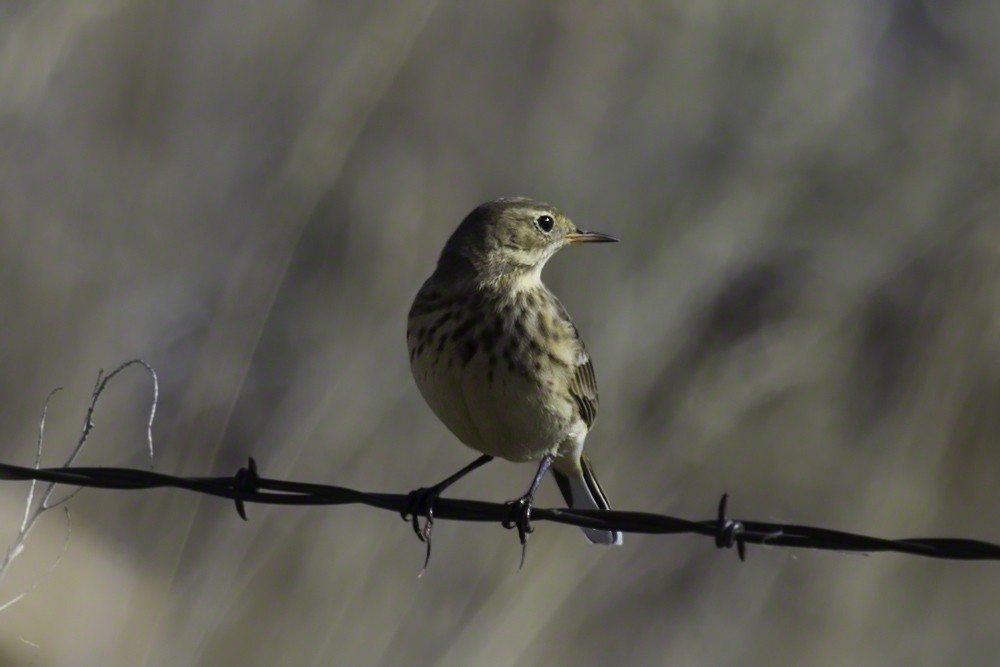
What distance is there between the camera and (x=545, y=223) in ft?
21.4

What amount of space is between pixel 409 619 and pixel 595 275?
8.37 feet

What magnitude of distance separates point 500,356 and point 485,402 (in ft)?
0.69

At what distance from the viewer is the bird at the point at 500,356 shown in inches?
219

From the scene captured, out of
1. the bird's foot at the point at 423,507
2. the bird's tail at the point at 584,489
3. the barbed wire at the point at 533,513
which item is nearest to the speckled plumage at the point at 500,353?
the bird's tail at the point at 584,489

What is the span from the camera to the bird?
556 cm

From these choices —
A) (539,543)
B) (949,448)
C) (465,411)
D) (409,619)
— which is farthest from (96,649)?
(949,448)

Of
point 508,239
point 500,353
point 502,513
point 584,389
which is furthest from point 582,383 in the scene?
point 502,513

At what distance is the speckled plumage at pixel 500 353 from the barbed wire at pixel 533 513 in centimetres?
100

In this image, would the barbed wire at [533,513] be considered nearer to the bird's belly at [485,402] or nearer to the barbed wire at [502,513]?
the barbed wire at [502,513]

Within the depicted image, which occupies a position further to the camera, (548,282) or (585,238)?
(548,282)

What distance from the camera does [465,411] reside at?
5.58 metres

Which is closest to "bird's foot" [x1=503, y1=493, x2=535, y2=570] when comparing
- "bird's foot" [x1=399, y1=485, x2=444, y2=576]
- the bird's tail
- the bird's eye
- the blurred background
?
"bird's foot" [x1=399, y1=485, x2=444, y2=576]

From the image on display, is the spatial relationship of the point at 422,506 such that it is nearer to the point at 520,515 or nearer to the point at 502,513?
the point at 520,515

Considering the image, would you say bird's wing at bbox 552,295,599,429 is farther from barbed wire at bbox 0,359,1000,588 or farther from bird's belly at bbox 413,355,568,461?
barbed wire at bbox 0,359,1000,588
